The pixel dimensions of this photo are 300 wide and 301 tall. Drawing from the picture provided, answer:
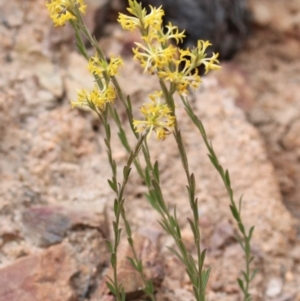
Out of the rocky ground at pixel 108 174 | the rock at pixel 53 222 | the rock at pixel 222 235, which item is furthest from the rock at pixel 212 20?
the rock at pixel 53 222

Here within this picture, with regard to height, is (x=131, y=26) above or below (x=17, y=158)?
below

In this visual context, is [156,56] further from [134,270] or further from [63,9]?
[134,270]

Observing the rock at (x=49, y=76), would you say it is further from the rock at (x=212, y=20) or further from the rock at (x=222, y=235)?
the rock at (x=222, y=235)

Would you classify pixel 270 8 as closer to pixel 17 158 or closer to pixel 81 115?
pixel 81 115

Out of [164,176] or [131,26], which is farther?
[164,176]

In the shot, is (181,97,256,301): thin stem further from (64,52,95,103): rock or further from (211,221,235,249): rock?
(64,52,95,103): rock

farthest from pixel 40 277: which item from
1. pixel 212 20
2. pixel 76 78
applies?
pixel 212 20

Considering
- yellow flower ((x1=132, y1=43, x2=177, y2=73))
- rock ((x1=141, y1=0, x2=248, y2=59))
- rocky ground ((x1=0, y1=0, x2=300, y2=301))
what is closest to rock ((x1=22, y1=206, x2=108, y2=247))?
rocky ground ((x1=0, y1=0, x2=300, y2=301))

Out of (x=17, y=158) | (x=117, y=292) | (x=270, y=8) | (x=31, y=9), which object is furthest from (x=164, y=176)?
(x=270, y=8)
